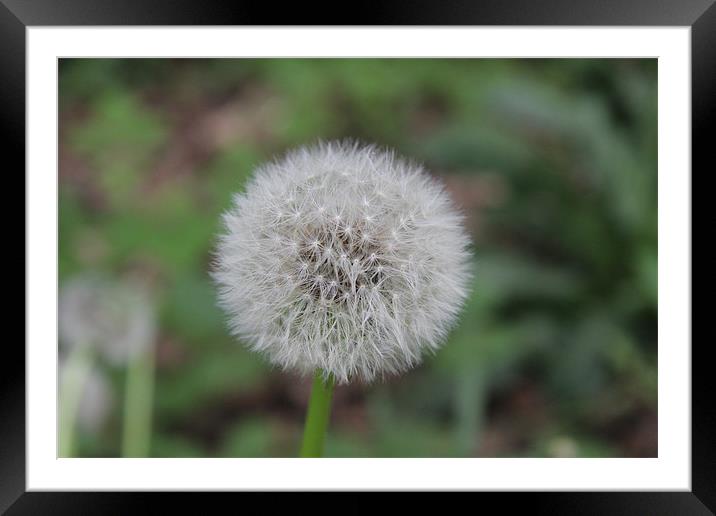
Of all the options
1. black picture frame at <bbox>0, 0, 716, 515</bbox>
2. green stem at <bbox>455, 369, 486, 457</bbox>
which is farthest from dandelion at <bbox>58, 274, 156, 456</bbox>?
green stem at <bbox>455, 369, 486, 457</bbox>

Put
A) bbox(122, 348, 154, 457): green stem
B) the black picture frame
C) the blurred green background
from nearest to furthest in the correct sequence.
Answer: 1. the black picture frame
2. bbox(122, 348, 154, 457): green stem
3. the blurred green background

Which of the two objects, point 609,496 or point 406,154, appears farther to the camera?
point 406,154

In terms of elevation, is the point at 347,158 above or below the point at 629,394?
above

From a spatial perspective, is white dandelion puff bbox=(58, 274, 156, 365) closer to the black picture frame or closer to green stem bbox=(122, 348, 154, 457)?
green stem bbox=(122, 348, 154, 457)

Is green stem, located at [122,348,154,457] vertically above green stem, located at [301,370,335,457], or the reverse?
green stem, located at [301,370,335,457]
